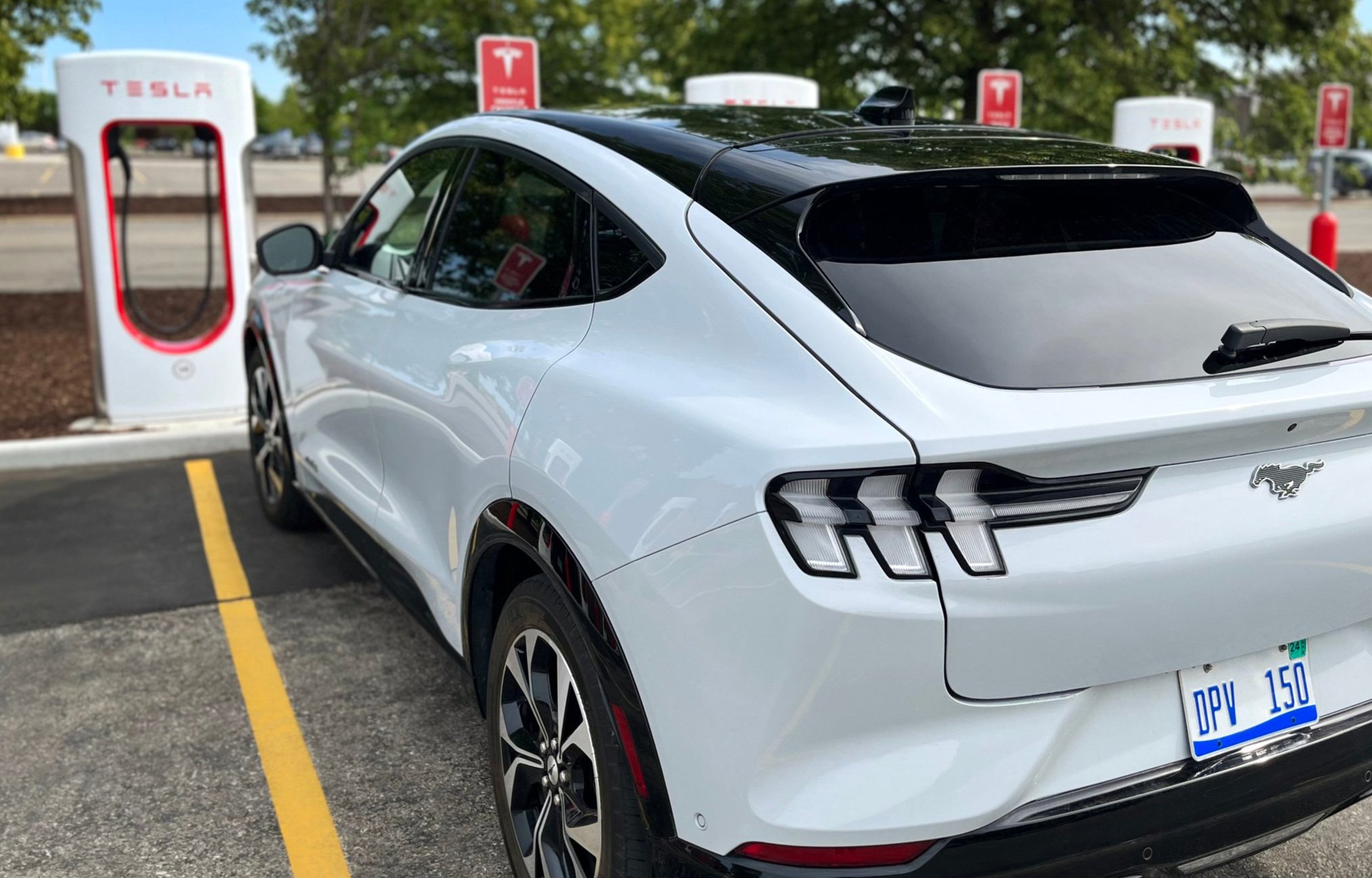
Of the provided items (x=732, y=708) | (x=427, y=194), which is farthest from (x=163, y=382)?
(x=732, y=708)

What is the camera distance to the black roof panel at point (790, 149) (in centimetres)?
233

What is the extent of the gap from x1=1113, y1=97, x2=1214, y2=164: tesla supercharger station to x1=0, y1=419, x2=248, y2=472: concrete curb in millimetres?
8749

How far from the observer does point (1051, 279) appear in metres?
2.22

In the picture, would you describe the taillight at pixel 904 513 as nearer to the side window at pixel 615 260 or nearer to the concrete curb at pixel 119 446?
the side window at pixel 615 260

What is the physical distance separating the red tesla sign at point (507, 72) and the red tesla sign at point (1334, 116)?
9.31 m

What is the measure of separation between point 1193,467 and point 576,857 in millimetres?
1342

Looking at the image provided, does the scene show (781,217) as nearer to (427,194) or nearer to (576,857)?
(576,857)

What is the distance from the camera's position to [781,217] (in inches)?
87.6

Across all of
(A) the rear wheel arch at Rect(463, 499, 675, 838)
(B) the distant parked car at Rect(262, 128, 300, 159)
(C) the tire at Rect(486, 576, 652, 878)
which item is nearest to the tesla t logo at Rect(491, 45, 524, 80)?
(A) the rear wheel arch at Rect(463, 499, 675, 838)

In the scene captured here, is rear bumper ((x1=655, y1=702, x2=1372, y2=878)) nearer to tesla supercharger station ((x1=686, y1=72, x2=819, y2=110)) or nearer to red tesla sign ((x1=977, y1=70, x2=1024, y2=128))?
tesla supercharger station ((x1=686, y1=72, x2=819, y2=110))

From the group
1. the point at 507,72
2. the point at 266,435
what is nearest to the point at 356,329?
the point at 266,435

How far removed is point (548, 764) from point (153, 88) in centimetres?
600

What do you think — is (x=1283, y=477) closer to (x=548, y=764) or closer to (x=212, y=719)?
(x=548, y=764)

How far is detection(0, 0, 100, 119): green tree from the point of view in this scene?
962cm
